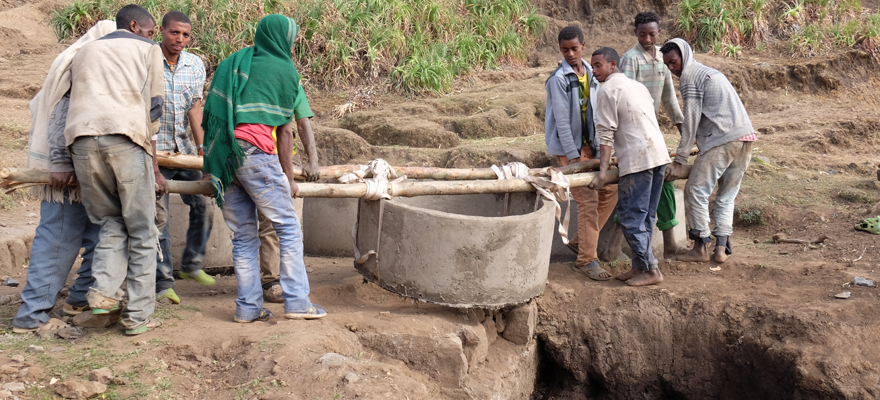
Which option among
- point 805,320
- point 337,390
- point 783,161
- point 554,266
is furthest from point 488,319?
point 783,161

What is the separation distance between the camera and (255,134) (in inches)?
149

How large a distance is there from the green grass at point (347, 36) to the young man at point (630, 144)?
5.18m

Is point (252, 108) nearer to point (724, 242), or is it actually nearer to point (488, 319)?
point (488, 319)

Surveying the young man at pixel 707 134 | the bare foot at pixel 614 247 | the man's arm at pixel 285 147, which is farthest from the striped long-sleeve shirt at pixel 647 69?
the man's arm at pixel 285 147

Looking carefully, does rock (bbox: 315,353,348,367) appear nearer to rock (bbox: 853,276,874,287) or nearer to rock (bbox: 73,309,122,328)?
rock (bbox: 73,309,122,328)

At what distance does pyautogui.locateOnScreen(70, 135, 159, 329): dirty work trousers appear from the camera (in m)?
3.54

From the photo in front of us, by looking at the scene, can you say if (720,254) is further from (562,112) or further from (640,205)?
(562,112)

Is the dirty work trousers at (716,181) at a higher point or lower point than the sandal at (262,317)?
higher

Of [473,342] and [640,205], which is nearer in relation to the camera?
[473,342]

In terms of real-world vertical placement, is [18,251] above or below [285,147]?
below

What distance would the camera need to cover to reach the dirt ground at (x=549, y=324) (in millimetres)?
3424

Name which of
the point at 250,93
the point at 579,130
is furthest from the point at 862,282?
the point at 250,93

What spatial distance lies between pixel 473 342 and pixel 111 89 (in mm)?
2457

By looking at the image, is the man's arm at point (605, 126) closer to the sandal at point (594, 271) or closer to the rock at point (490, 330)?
the sandal at point (594, 271)
